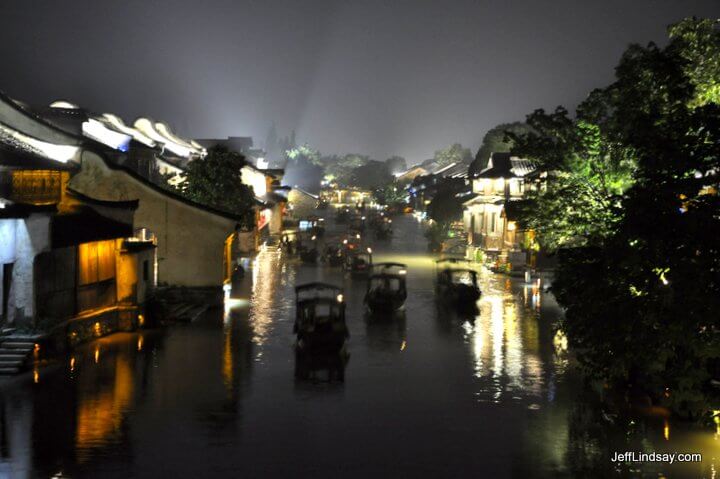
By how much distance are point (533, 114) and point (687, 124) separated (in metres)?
16.9

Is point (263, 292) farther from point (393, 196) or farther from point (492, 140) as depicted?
point (393, 196)

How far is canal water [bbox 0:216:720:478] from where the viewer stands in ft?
55.8

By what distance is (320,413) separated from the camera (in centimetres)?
2095

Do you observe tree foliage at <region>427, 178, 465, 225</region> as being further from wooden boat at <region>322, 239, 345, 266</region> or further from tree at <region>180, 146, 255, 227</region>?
tree at <region>180, 146, 255, 227</region>

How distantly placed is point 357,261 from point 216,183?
36.1 ft

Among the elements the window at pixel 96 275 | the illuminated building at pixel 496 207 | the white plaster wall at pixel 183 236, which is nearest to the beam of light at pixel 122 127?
the white plaster wall at pixel 183 236

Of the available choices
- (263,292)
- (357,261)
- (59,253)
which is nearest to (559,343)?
(59,253)

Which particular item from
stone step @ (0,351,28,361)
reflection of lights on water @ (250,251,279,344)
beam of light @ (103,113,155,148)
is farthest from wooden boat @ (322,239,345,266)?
stone step @ (0,351,28,361)

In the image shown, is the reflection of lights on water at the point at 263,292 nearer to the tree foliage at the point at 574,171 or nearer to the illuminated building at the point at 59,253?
the illuminated building at the point at 59,253

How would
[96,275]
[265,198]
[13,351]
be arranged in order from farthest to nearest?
[265,198], [96,275], [13,351]

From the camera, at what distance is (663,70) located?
2339cm

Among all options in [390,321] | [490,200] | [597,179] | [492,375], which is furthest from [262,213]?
[492,375]

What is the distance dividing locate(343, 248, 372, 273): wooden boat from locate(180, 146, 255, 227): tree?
831 cm

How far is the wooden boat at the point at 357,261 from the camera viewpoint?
2301 inches
